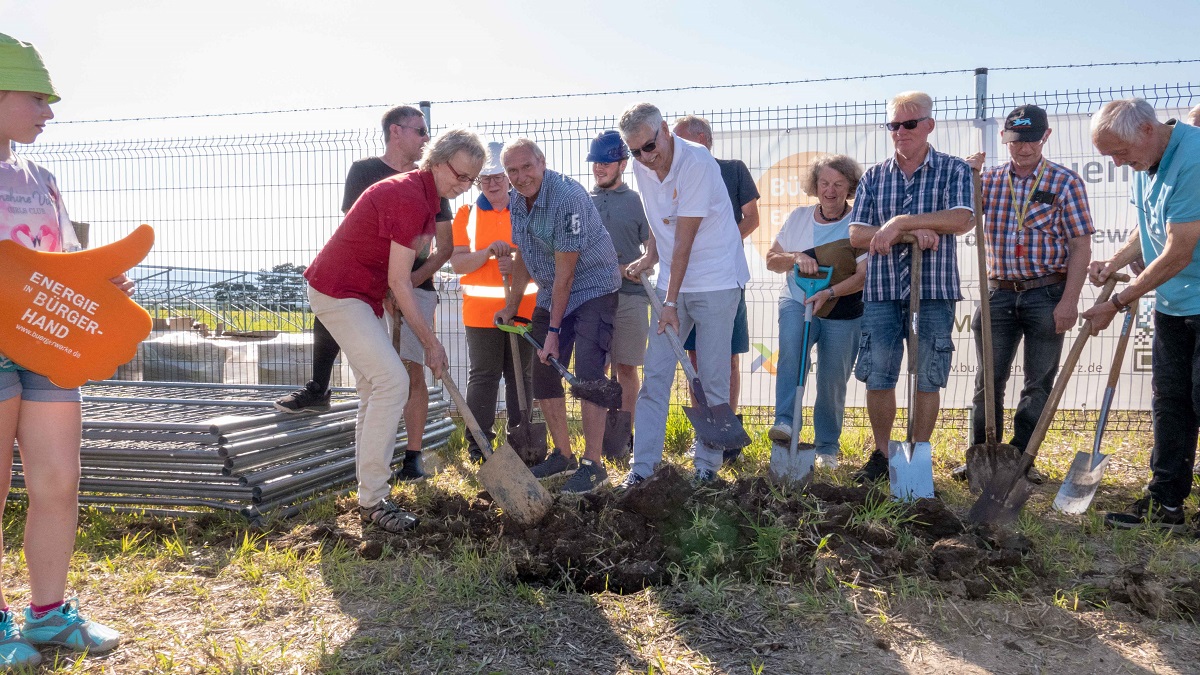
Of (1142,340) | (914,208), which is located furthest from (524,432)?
(1142,340)

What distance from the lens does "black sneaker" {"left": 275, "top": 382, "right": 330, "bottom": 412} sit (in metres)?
4.57

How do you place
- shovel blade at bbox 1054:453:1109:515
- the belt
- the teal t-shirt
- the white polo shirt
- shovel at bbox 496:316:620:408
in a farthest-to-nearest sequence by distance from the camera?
the belt < shovel at bbox 496:316:620:408 < the white polo shirt < shovel blade at bbox 1054:453:1109:515 < the teal t-shirt

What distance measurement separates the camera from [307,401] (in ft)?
15.2

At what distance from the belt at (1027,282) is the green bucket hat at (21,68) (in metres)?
4.38

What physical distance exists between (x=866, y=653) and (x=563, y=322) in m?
2.39

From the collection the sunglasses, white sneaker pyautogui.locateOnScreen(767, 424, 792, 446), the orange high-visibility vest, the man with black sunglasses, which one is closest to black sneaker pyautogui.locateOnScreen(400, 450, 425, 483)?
the man with black sunglasses

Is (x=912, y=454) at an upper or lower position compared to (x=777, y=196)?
lower

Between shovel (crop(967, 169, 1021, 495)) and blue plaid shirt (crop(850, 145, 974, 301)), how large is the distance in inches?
4.3

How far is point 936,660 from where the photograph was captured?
8.69ft

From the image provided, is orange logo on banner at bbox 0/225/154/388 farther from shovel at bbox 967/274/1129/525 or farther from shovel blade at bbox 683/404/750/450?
shovel at bbox 967/274/1129/525

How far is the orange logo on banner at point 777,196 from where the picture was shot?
6379 millimetres

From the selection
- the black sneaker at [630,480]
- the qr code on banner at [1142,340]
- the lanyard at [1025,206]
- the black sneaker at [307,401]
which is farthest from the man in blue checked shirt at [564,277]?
the qr code on banner at [1142,340]

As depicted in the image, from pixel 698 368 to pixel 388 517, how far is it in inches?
63.9

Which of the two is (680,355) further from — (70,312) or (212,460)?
(70,312)
